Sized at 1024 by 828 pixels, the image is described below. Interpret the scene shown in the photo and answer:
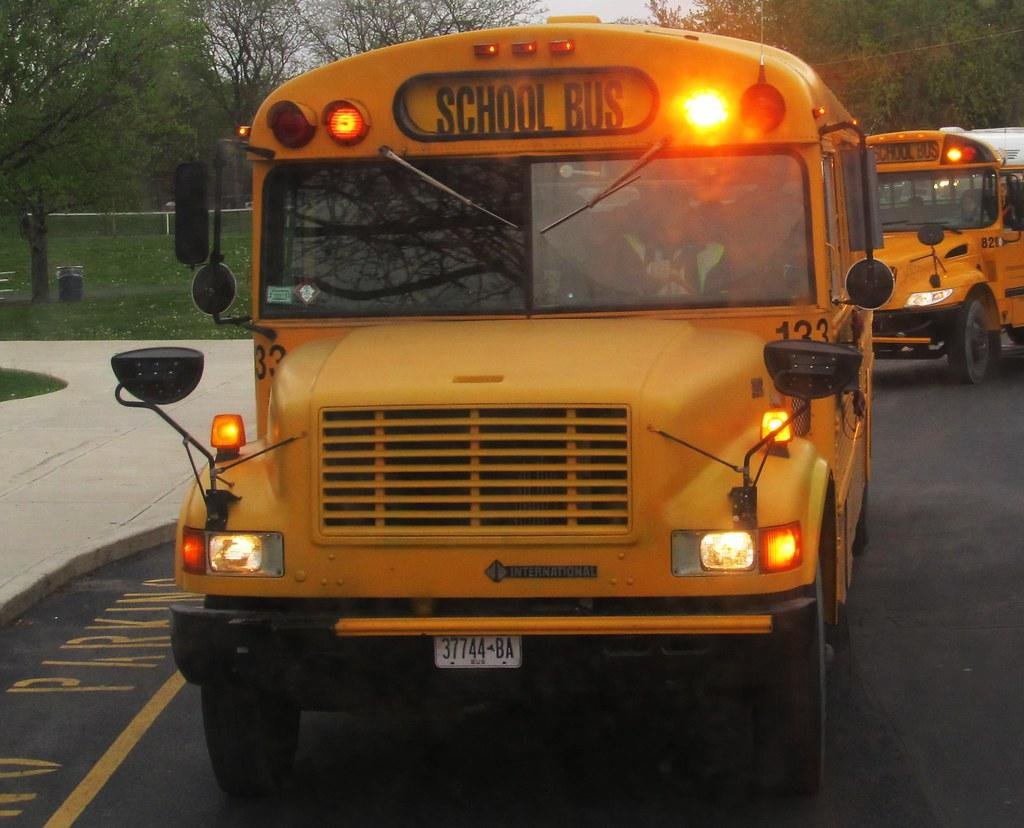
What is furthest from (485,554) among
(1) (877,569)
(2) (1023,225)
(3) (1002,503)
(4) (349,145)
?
(2) (1023,225)

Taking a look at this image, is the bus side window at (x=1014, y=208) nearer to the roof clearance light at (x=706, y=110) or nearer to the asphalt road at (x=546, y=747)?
the asphalt road at (x=546, y=747)

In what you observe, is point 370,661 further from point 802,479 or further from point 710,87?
point 710,87

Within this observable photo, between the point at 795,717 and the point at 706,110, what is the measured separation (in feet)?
7.09

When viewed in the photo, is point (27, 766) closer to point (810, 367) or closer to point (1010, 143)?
point (810, 367)

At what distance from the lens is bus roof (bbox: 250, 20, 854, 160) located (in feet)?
20.2

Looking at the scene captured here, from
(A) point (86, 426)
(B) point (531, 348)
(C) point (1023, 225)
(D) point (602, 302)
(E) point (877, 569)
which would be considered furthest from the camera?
(C) point (1023, 225)

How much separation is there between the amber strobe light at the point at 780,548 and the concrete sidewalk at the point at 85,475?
4899mm

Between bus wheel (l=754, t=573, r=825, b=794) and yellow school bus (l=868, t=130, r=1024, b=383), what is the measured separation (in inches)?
542

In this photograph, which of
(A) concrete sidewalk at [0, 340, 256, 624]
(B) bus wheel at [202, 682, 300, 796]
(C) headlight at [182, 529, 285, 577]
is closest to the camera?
(C) headlight at [182, 529, 285, 577]

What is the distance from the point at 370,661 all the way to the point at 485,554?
0.44m

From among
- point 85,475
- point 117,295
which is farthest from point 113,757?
point 117,295

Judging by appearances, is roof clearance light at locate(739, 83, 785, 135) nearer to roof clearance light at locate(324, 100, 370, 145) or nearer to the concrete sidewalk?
roof clearance light at locate(324, 100, 370, 145)

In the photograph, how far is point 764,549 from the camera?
16.2ft

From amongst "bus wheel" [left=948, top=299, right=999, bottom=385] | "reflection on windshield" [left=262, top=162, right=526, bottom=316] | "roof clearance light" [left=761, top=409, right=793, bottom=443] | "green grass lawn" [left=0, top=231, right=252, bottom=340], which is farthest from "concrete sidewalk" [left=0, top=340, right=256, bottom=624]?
"bus wheel" [left=948, top=299, right=999, bottom=385]
